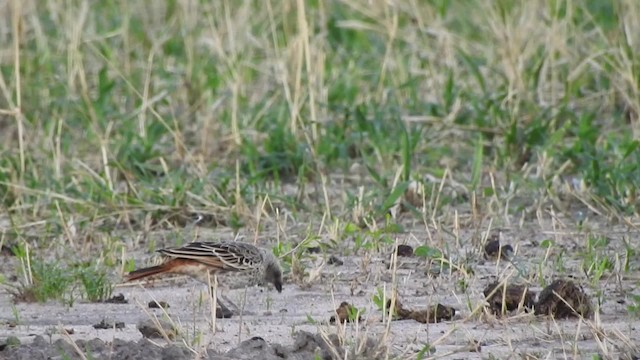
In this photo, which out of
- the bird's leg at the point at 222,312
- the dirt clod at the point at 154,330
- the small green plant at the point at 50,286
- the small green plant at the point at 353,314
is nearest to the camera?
the dirt clod at the point at 154,330

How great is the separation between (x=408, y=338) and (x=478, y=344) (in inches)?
10.4

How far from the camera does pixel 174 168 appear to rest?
772cm

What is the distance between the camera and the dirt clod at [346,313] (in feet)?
15.6

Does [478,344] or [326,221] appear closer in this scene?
[478,344]

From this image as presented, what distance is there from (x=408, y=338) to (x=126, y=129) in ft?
12.5

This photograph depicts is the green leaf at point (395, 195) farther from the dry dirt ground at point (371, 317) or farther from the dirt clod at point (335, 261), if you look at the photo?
the dirt clod at point (335, 261)

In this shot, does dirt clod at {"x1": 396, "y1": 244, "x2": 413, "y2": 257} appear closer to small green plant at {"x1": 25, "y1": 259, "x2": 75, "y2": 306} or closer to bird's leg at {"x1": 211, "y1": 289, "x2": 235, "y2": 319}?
bird's leg at {"x1": 211, "y1": 289, "x2": 235, "y2": 319}

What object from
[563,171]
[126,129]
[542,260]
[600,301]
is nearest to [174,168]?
[126,129]

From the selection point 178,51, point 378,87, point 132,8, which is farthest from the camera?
point 132,8

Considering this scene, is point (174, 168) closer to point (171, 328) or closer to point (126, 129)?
point (126, 129)

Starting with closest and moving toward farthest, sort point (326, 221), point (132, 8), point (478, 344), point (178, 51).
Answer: point (478, 344) → point (326, 221) → point (178, 51) → point (132, 8)

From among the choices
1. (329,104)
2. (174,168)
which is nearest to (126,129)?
(174,168)

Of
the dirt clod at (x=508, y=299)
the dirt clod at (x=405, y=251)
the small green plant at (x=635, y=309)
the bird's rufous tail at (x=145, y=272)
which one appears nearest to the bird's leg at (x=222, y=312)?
the bird's rufous tail at (x=145, y=272)

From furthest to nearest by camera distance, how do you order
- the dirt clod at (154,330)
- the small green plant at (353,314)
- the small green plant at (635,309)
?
the small green plant at (635,309) < the small green plant at (353,314) < the dirt clod at (154,330)
